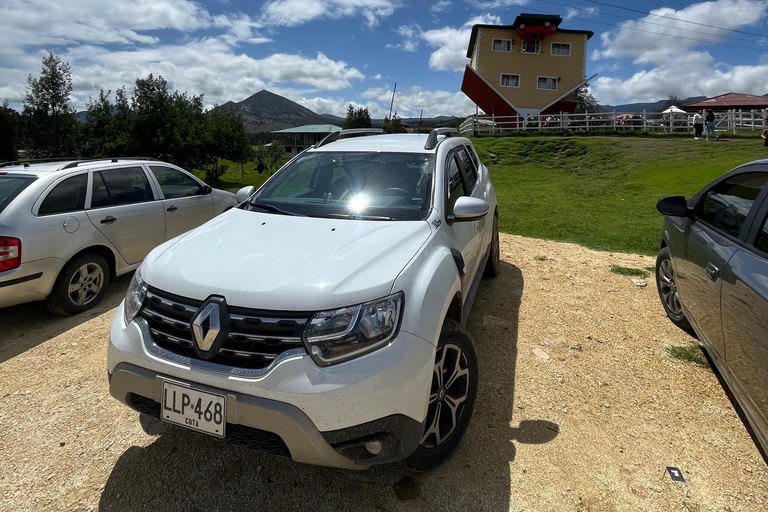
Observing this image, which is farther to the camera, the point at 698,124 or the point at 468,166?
the point at 698,124

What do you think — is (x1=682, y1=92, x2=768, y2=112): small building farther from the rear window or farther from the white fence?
the rear window

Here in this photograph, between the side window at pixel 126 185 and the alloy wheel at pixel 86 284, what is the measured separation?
783 mm

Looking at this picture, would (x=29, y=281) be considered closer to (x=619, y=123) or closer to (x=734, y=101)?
(x=619, y=123)

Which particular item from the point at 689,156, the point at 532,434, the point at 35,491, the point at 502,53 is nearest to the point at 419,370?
the point at 532,434

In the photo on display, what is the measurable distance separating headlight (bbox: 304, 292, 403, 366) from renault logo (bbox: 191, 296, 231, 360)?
0.38 m

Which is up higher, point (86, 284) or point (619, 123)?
point (619, 123)

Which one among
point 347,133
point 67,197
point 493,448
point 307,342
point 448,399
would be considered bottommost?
point 493,448

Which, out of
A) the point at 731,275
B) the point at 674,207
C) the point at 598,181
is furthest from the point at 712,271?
the point at 598,181

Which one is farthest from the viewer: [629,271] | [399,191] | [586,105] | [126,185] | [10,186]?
[586,105]

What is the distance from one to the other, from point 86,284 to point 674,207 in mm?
5612

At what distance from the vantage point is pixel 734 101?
3719 centimetres

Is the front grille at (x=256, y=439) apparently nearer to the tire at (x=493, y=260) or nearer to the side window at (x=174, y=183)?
the tire at (x=493, y=260)

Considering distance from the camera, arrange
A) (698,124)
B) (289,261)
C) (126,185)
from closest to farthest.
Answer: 1. (289,261)
2. (126,185)
3. (698,124)

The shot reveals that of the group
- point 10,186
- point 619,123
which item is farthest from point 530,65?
point 10,186
